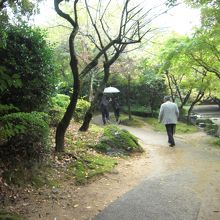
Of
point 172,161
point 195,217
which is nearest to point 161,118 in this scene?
point 172,161

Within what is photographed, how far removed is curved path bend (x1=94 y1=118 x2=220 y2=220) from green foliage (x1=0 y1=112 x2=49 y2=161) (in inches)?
76.7

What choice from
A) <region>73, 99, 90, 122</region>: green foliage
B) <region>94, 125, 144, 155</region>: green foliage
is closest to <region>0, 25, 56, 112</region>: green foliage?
<region>94, 125, 144, 155</region>: green foliage

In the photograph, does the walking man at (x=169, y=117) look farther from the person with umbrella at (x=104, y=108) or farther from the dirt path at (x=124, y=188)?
the person with umbrella at (x=104, y=108)

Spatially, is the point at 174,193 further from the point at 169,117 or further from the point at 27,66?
the point at 169,117

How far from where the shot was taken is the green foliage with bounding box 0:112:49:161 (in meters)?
6.48

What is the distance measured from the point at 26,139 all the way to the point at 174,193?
305cm

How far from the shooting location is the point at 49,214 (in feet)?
17.4

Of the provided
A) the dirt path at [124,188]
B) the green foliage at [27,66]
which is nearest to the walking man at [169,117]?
the dirt path at [124,188]

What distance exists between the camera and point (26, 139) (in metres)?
6.53

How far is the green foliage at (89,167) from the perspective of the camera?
7.35 meters

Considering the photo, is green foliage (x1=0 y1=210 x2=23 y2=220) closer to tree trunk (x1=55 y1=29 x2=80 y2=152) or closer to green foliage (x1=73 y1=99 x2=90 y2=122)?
tree trunk (x1=55 y1=29 x2=80 y2=152)

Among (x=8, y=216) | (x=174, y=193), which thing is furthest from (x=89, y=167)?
(x=8, y=216)

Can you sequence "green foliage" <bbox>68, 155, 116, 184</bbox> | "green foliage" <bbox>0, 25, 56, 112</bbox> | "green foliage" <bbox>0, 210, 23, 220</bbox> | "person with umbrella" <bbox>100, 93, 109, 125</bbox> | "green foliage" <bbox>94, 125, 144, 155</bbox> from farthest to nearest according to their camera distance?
"person with umbrella" <bbox>100, 93, 109, 125</bbox> → "green foliage" <bbox>94, 125, 144, 155</bbox> → "green foliage" <bbox>0, 25, 56, 112</bbox> → "green foliage" <bbox>68, 155, 116, 184</bbox> → "green foliage" <bbox>0, 210, 23, 220</bbox>

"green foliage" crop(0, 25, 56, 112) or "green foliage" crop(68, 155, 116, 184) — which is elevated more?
"green foliage" crop(0, 25, 56, 112)
